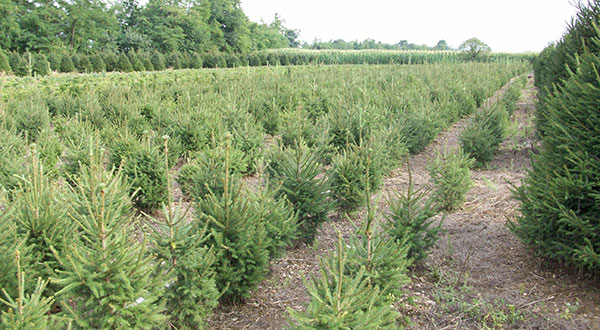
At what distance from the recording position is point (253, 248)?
335 cm

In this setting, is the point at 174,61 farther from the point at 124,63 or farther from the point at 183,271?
the point at 183,271

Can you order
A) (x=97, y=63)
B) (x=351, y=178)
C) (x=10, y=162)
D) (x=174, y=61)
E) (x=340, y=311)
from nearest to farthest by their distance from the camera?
(x=340, y=311), (x=10, y=162), (x=351, y=178), (x=97, y=63), (x=174, y=61)

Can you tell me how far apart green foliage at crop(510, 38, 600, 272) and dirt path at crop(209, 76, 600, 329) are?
0.98 feet

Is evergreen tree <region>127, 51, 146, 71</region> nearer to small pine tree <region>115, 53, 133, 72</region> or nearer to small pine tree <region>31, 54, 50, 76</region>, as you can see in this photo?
small pine tree <region>115, 53, 133, 72</region>

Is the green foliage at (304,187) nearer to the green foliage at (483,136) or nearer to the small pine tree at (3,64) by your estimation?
the green foliage at (483,136)

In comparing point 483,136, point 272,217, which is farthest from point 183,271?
point 483,136

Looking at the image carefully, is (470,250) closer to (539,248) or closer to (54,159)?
(539,248)

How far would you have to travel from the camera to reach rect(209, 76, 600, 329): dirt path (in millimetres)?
3295

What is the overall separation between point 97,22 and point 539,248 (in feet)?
151

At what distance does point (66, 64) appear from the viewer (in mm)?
24406

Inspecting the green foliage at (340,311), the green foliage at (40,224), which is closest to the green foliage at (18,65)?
the green foliage at (40,224)

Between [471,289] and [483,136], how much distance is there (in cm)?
505

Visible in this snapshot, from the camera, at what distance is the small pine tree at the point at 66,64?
24.4 m

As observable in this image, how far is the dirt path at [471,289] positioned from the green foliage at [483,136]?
9.47ft
